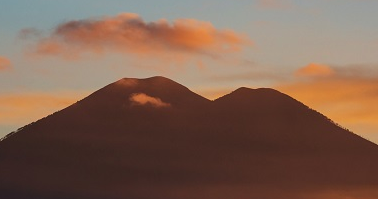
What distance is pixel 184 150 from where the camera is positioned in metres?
151

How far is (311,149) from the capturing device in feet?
513

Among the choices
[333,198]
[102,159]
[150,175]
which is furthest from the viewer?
[102,159]

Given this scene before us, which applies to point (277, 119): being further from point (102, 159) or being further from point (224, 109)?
point (102, 159)

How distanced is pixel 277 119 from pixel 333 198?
1252 inches

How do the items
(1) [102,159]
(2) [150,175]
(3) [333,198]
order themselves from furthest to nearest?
(1) [102,159] < (2) [150,175] < (3) [333,198]

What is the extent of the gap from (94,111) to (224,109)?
2996 cm

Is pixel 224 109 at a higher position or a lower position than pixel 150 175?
higher

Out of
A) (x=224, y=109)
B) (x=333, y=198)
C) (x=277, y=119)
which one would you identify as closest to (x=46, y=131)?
(x=224, y=109)

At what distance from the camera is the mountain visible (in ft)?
458

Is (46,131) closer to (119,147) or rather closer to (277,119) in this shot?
(119,147)

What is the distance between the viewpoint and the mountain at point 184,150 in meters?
140

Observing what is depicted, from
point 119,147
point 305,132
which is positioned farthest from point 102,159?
point 305,132

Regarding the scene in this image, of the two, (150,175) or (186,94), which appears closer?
(150,175)

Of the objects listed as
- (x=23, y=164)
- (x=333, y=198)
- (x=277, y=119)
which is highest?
(x=277, y=119)
